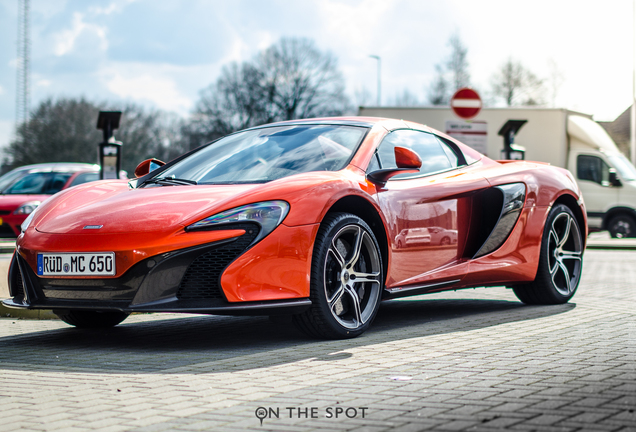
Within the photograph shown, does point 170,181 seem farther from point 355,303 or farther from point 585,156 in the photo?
point 585,156

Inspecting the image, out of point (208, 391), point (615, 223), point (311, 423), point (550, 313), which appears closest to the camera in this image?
point (311, 423)

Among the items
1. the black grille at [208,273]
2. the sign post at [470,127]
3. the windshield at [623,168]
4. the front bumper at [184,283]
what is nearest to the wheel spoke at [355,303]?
the front bumper at [184,283]

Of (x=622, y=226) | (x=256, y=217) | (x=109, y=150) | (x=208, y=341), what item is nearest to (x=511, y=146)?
(x=622, y=226)

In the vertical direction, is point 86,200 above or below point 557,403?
above

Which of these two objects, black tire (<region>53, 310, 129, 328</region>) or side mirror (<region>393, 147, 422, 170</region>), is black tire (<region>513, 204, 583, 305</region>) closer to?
side mirror (<region>393, 147, 422, 170</region>)

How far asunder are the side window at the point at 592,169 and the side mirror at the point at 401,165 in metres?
15.3

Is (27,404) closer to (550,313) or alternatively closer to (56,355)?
(56,355)

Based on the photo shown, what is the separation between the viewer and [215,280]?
4.27 meters

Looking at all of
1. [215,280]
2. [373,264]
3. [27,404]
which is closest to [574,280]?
[373,264]

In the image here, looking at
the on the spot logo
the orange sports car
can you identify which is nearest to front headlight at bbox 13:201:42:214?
the orange sports car

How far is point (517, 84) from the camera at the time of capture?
63938 millimetres

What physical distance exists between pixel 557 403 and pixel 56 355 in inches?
111

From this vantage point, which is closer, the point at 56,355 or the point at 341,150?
the point at 56,355

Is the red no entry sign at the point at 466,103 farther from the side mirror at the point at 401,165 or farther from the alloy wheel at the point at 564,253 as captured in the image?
the side mirror at the point at 401,165
